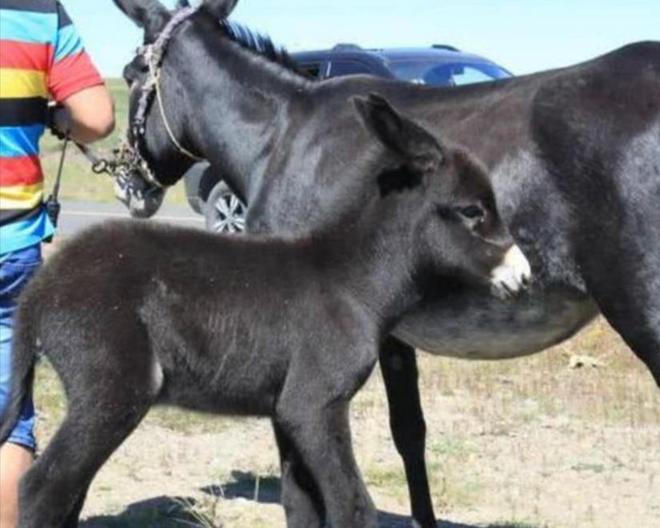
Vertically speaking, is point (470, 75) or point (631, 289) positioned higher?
point (631, 289)

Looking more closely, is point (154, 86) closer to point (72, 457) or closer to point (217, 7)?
point (217, 7)

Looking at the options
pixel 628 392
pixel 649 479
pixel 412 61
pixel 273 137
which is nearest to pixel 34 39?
pixel 273 137

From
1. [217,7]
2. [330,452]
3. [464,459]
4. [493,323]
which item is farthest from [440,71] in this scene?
[330,452]

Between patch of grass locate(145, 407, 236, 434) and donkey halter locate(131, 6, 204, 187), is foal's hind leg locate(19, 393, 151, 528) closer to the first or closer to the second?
donkey halter locate(131, 6, 204, 187)

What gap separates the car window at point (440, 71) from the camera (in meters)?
16.9

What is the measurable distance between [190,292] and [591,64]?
2.29m

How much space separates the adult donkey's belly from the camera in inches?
260

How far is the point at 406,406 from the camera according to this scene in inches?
297

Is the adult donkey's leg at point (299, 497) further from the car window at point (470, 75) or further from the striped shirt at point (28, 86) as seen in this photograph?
the car window at point (470, 75)

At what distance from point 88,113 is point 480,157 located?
71.6 inches

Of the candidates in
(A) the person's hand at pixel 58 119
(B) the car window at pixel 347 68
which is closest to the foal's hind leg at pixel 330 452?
(A) the person's hand at pixel 58 119

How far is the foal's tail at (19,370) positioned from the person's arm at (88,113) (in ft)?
2.53

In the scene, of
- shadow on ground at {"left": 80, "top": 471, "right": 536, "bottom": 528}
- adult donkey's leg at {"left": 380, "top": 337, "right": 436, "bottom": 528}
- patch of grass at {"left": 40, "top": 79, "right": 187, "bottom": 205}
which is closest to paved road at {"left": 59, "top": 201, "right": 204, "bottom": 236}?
patch of grass at {"left": 40, "top": 79, "right": 187, "bottom": 205}

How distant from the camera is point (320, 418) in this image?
5.45 metres
